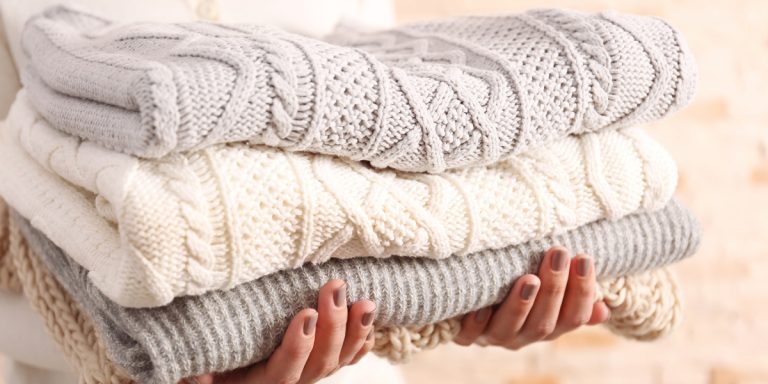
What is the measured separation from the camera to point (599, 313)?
70cm

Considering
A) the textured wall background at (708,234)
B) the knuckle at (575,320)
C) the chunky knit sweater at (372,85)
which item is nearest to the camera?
the chunky knit sweater at (372,85)

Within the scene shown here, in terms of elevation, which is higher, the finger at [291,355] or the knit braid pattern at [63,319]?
the finger at [291,355]

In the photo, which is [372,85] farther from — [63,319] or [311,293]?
[63,319]

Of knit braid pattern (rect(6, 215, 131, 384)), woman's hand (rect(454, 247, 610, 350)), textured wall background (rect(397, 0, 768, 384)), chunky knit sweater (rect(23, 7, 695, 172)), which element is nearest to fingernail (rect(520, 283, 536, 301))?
woman's hand (rect(454, 247, 610, 350))

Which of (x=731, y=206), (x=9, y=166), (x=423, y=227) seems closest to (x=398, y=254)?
(x=423, y=227)

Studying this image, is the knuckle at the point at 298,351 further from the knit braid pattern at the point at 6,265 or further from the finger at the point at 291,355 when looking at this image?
the knit braid pattern at the point at 6,265

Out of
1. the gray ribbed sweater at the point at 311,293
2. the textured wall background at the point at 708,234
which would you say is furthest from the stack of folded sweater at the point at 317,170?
the textured wall background at the point at 708,234

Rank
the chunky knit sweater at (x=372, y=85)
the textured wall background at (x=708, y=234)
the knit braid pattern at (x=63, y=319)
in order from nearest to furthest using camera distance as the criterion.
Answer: the chunky knit sweater at (x=372, y=85) < the knit braid pattern at (x=63, y=319) < the textured wall background at (x=708, y=234)

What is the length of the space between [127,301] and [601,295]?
378 millimetres

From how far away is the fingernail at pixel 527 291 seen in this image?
0.62 meters

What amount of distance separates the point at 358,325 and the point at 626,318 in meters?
0.26

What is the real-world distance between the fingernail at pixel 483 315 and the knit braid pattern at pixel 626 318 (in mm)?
15

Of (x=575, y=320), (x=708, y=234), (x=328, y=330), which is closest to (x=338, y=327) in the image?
(x=328, y=330)

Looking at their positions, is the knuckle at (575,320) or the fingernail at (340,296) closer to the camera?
the fingernail at (340,296)
